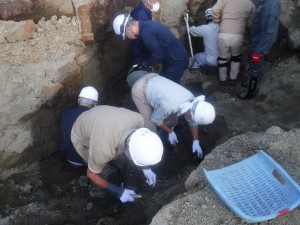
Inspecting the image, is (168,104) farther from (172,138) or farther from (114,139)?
(114,139)

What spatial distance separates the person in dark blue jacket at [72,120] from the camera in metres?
4.42

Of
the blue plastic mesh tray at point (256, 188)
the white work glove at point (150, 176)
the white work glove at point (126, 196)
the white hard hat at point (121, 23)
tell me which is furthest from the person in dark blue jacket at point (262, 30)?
the white work glove at point (126, 196)

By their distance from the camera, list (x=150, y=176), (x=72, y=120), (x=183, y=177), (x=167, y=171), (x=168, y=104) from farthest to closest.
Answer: (x=167, y=171)
(x=183, y=177)
(x=72, y=120)
(x=150, y=176)
(x=168, y=104)

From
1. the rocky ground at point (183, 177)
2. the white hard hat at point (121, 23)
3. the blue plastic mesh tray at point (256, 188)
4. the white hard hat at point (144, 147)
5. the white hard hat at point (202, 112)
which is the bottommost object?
the rocky ground at point (183, 177)

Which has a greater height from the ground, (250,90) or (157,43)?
(157,43)

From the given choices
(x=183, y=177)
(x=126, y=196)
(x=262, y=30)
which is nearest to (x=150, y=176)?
(x=126, y=196)

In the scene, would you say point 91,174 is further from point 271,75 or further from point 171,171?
point 271,75

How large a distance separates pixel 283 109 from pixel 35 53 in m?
3.59

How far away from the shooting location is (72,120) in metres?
4.39

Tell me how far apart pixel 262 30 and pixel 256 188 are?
2.54 m

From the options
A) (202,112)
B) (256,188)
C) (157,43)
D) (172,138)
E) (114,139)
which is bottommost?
(172,138)

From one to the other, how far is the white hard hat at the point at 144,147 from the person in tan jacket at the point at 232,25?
2.89 meters

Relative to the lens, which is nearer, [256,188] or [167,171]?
[256,188]

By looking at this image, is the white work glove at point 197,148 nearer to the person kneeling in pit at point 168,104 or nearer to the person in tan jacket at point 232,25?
the person kneeling in pit at point 168,104
